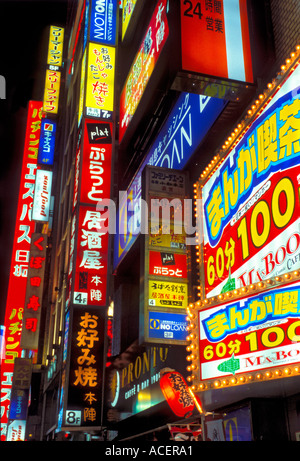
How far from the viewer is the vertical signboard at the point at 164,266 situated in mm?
10531

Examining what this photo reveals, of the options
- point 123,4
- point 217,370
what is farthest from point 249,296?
point 123,4

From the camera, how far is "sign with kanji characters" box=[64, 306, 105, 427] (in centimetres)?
1368

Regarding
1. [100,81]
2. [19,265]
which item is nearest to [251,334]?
[100,81]

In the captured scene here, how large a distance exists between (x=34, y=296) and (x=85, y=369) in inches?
390

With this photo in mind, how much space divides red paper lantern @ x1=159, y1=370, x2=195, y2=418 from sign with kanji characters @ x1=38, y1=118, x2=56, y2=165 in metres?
21.3

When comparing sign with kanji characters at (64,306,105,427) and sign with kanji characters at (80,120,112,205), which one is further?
sign with kanji characters at (80,120,112,205)

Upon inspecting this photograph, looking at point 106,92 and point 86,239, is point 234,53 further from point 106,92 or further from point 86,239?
point 106,92

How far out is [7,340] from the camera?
87.9 feet

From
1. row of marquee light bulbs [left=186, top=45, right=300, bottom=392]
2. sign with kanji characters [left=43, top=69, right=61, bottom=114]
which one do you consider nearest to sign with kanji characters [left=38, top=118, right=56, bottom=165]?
sign with kanji characters [left=43, top=69, right=61, bottom=114]

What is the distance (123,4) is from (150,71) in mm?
8448

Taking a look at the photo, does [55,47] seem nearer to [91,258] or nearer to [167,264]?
[91,258]

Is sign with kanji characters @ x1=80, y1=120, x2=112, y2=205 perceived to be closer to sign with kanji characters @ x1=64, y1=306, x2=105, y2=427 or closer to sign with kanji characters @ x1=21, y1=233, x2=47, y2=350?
sign with kanji characters @ x1=64, y1=306, x2=105, y2=427

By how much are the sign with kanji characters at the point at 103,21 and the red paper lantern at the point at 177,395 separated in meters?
14.6

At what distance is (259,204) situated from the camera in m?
7.79
